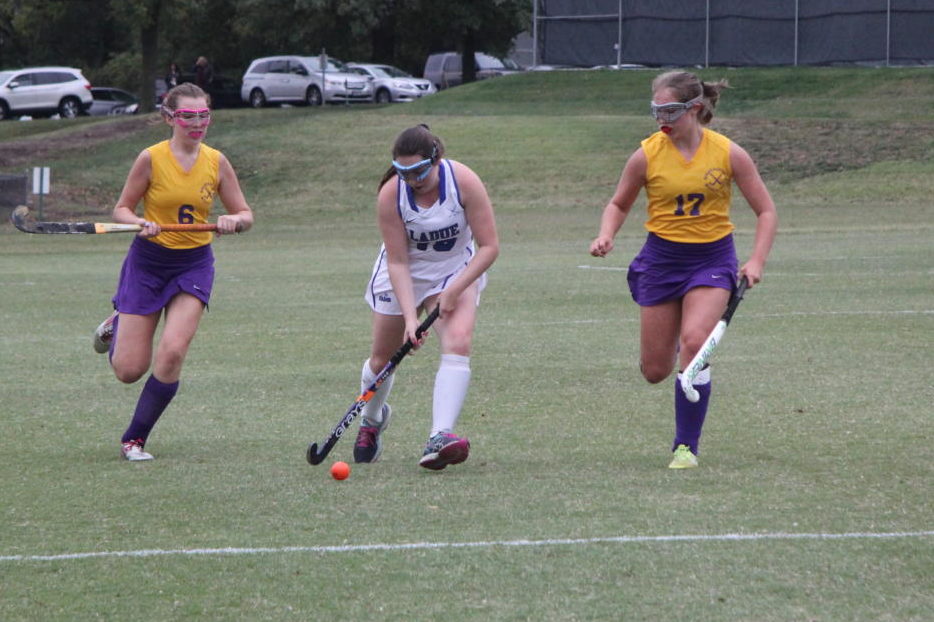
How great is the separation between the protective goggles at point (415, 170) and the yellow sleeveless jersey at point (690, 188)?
1.18 metres

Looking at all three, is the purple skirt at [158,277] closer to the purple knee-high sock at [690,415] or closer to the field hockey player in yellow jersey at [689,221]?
the field hockey player in yellow jersey at [689,221]

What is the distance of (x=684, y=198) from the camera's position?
7.91m

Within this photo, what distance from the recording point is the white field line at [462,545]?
611 cm

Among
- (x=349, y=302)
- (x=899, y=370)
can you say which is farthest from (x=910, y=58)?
(x=899, y=370)

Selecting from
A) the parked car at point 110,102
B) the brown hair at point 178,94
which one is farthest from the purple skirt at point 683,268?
the parked car at point 110,102

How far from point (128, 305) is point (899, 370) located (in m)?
5.53

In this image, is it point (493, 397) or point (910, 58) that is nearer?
point (493, 397)

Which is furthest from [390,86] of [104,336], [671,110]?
[671,110]

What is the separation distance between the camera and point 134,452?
27.0 ft

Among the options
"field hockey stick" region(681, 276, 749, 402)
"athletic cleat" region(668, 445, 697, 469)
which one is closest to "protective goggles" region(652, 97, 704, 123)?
"field hockey stick" region(681, 276, 749, 402)

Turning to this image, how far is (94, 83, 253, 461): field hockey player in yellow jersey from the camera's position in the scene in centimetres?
825

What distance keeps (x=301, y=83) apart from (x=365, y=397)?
4502 centimetres

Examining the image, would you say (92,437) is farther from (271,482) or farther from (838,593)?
(838,593)

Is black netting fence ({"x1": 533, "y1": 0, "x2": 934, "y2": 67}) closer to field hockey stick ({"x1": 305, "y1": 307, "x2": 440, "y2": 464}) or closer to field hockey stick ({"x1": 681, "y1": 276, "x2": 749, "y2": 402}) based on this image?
field hockey stick ({"x1": 681, "y1": 276, "x2": 749, "y2": 402})
